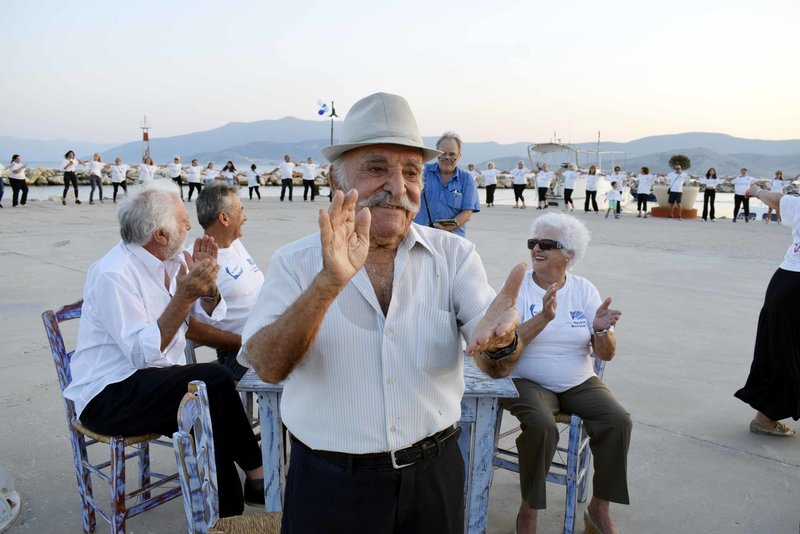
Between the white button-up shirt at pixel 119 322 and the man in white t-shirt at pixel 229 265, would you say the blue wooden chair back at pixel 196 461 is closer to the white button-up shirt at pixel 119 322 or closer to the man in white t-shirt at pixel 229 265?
the white button-up shirt at pixel 119 322

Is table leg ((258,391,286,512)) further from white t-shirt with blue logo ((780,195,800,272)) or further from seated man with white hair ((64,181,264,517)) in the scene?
white t-shirt with blue logo ((780,195,800,272))

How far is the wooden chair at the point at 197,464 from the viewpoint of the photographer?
5.56ft

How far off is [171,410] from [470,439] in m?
1.27

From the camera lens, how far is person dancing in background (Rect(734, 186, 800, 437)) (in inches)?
146

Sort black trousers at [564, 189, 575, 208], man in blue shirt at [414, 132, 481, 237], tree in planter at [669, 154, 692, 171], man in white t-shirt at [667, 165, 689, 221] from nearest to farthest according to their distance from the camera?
1. man in blue shirt at [414, 132, 481, 237]
2. man in white t-shirt at [667, 165, 689, 221]
3. tree in planter at [669, 154, 692, 171]
4. black trousers at [564, 189, 575, 208]

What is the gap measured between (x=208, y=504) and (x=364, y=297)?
825 mm

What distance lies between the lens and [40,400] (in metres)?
4.17

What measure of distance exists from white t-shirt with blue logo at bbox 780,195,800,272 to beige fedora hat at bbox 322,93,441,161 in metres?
3.02

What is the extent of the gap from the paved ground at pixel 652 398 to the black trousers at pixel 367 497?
1402 mm

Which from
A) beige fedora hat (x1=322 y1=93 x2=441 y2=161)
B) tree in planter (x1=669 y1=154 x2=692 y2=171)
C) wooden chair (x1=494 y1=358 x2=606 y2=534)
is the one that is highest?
tree in planter (x1=669 y1=154 x2=692 y2=171)

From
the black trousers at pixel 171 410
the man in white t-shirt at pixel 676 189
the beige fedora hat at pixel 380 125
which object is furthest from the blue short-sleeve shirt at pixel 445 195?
the man in white t-shirt at pixel 676 189

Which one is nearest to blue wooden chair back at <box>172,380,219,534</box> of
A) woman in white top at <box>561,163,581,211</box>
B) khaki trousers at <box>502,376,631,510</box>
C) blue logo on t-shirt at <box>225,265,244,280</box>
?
khaki trousers at <box>502,376,631,510</box>

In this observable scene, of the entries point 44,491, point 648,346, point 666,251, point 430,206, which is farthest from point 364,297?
point 666,251

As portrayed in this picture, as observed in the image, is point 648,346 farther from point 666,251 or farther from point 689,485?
point 666,251
